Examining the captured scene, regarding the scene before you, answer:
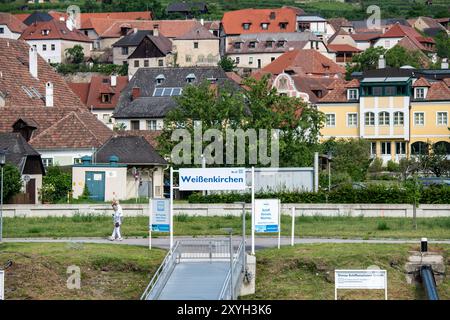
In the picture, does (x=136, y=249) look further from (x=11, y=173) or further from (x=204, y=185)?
(x=11, y=173)

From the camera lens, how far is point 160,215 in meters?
43.6

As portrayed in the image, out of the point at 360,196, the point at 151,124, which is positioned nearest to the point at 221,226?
the point at 360,196

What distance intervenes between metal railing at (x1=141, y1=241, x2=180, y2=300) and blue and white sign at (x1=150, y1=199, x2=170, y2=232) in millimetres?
1726

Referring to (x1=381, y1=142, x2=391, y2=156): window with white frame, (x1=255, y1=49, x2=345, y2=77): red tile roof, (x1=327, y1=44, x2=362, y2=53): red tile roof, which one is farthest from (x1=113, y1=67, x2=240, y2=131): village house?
(x1=327, y1=44, x2=362, y2=53): red tile roof

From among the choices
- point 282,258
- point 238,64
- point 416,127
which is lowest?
point 282,258

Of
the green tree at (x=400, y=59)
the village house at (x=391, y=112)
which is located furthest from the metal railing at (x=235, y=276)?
the green tree at (x=400, y=59)

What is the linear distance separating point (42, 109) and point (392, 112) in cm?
2743

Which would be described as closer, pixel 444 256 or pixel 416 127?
pixel 444 256

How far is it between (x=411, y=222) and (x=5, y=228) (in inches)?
511

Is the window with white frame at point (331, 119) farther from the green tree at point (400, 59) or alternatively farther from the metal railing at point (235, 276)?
the metal railing at point (235, 276)

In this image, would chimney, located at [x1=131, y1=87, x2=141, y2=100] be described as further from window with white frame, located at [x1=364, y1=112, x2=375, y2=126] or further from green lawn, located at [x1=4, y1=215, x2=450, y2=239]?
green lawn, located at [x1=4, y1=215, x2=450, y2=239]

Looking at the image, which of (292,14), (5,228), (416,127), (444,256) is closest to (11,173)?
(5,228)

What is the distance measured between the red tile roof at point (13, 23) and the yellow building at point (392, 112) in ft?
297

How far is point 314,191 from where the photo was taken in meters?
58.8
